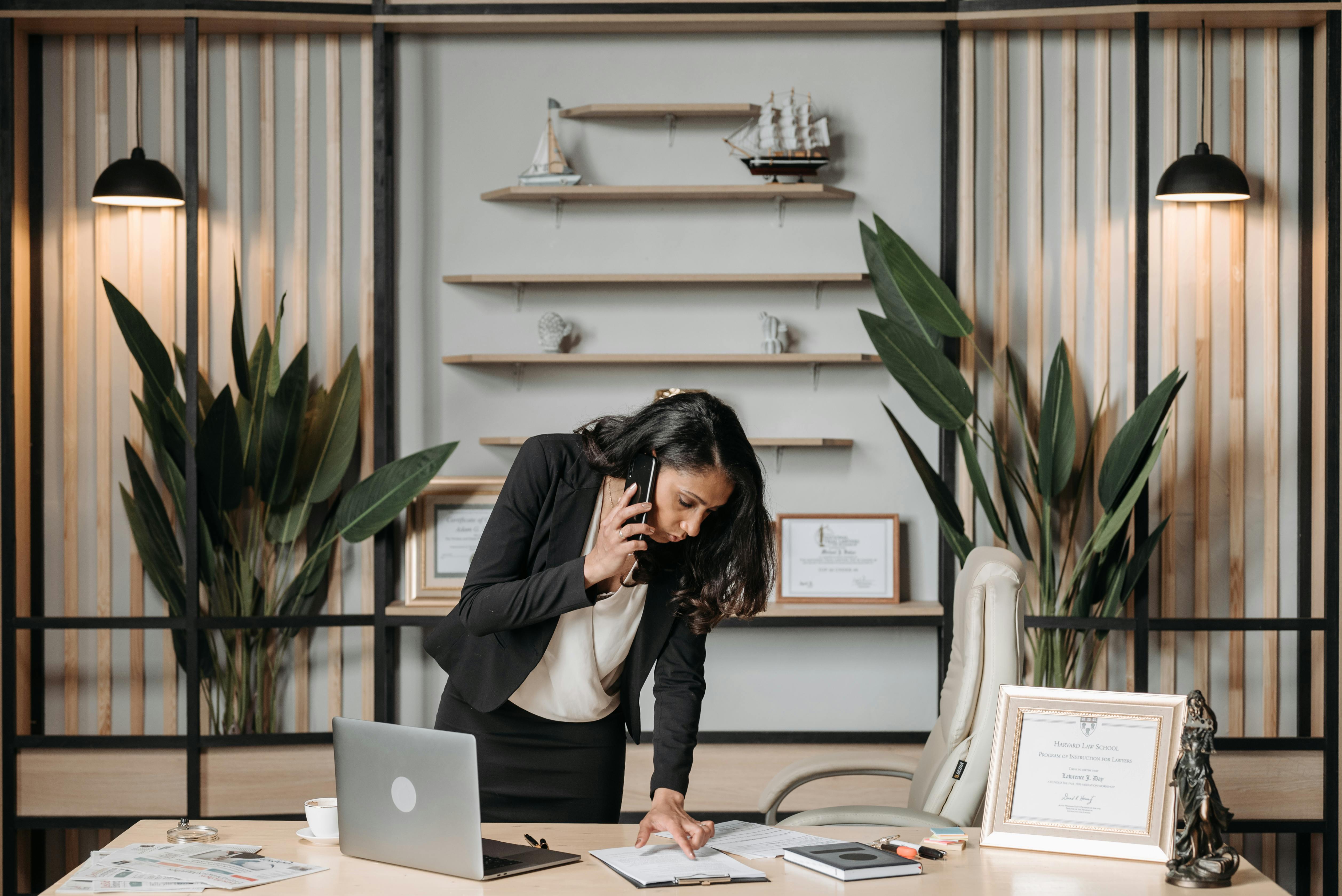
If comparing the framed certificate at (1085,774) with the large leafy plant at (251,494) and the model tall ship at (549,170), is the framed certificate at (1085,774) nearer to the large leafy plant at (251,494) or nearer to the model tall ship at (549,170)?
the large leafy plant at (251,494)

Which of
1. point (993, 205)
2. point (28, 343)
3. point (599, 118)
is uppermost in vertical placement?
point (599, 118)

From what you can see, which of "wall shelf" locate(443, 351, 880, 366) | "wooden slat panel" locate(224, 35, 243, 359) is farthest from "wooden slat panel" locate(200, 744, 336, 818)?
"wall shelf" locate(443, 351, 880, 366)

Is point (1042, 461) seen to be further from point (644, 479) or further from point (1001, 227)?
point (644, 479)

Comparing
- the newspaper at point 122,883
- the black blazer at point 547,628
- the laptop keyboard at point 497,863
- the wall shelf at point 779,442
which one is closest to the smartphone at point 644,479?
the black blazer at point 547,628

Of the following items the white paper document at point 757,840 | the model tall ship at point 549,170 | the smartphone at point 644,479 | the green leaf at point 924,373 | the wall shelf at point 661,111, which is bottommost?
the white paper document at point 757,840

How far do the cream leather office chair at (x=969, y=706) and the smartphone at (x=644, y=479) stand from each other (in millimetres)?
776

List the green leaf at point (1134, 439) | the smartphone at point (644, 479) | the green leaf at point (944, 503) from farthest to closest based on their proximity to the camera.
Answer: the green leaf at point (944, 503) < the green leaf at point (1134, 439) < the smartphone at point (644, 479)

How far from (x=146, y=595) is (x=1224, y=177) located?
3741 mm

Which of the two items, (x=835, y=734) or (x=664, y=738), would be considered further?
(x=835, y=734)

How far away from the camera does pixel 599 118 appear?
3709 millimetres

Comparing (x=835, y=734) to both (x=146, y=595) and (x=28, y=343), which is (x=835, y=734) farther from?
(x=28, y=343)

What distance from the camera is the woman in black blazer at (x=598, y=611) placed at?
1.92m

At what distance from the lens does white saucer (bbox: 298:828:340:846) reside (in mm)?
1792

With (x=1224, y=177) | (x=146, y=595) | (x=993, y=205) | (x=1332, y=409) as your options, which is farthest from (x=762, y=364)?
(x=146, y=595)
